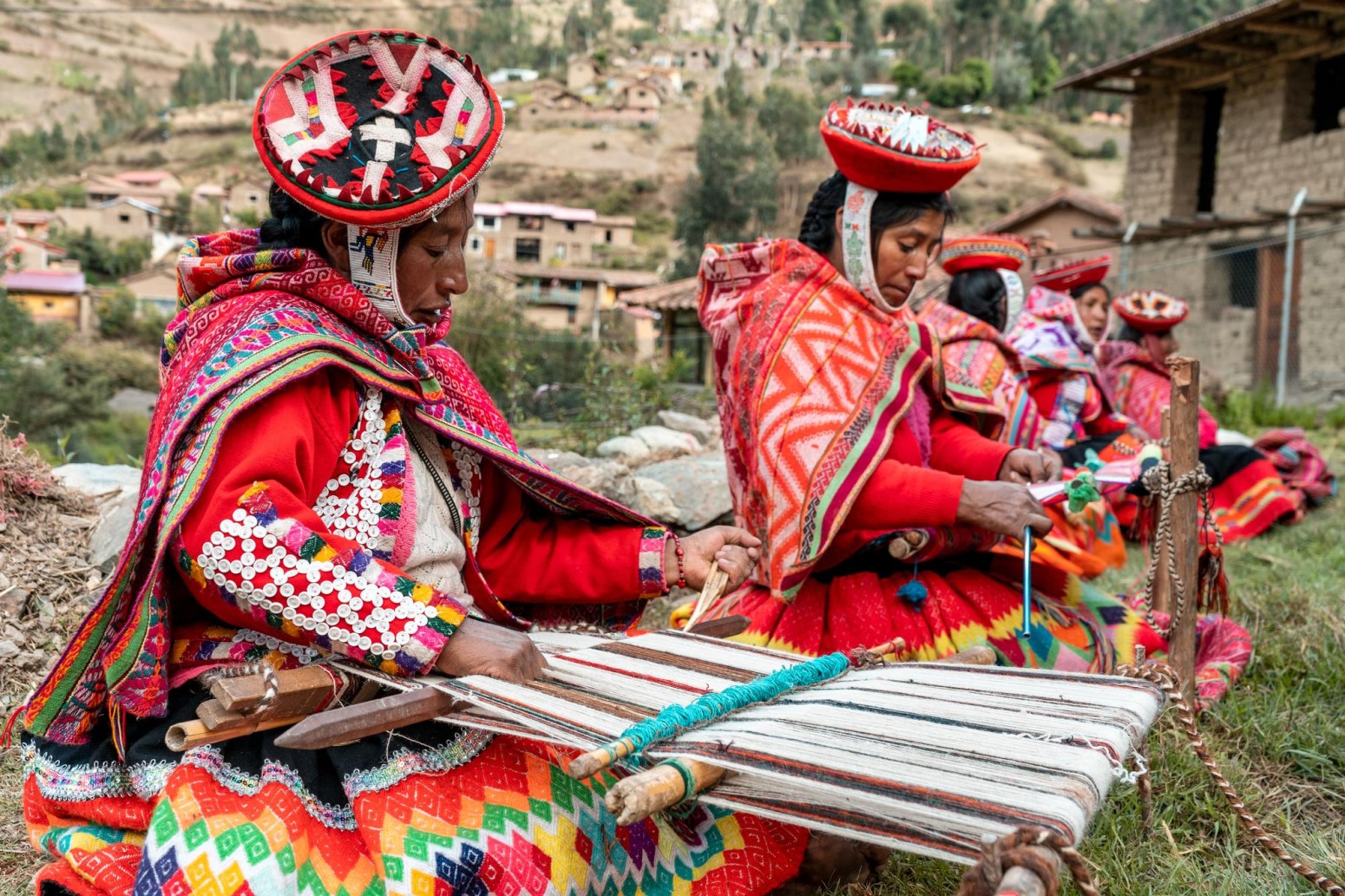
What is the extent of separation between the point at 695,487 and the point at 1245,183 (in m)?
13.4

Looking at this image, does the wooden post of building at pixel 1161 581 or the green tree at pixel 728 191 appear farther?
the green tree at pixel 728 191

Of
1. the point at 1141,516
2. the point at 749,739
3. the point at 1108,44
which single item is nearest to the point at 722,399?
the point at 749,739

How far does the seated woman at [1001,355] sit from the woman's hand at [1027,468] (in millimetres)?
313

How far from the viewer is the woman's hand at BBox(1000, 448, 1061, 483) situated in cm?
354

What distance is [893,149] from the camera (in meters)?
3.31

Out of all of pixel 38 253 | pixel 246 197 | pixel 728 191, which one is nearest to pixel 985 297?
pixel 728 191

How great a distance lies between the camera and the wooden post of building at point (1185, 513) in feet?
9.98

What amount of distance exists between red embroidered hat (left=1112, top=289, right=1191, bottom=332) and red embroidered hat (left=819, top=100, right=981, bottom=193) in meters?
5.11

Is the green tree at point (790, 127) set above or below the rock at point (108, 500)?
above

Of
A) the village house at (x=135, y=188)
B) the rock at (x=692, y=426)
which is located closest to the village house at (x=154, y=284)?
the village house at (x=135, y=188)

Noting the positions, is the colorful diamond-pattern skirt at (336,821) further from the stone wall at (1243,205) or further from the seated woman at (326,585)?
the stone wall at (1243,205)

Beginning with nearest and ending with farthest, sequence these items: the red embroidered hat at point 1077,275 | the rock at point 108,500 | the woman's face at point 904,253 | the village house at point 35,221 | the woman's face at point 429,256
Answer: the woman's face at point 429,256
the woman's face at point 904,253
the rock at point 108,500
the red embroidered hat at point 1077,275
the village house at point 35,221

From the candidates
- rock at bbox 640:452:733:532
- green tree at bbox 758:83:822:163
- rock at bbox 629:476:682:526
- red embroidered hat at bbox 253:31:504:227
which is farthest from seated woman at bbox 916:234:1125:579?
green tree at bbox 758:83:822:163

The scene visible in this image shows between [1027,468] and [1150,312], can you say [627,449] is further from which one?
[1027,468]
